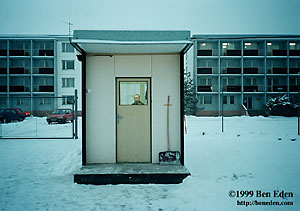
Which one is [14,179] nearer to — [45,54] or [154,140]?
[154,140]

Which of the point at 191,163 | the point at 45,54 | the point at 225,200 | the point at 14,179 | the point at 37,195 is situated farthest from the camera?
the point at 45,54

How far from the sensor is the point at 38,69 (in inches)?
1344

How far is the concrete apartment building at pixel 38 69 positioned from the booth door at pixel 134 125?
95.0 feet

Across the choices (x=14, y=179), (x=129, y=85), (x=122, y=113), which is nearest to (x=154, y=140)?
(x=122, y=113)

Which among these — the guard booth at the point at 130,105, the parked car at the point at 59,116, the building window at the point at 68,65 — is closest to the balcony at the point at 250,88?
the parked car at the point at 59,116

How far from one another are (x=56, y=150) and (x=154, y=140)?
435 cm

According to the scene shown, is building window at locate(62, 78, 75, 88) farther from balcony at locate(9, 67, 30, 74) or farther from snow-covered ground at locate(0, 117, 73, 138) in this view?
snow-covered ground at locate(0, 117, 73, 138)

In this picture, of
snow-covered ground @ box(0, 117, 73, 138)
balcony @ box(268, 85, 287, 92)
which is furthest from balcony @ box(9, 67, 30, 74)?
balcony @ box(268, 85, 287, 92)

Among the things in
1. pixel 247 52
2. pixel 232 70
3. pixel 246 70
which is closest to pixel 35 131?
pixel 232 70

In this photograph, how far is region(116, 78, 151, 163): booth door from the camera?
6.18 meters

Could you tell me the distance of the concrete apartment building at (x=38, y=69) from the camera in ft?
109

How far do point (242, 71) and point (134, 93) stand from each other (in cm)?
3080

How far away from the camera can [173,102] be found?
20.2 ft

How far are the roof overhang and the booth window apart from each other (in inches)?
35.6
